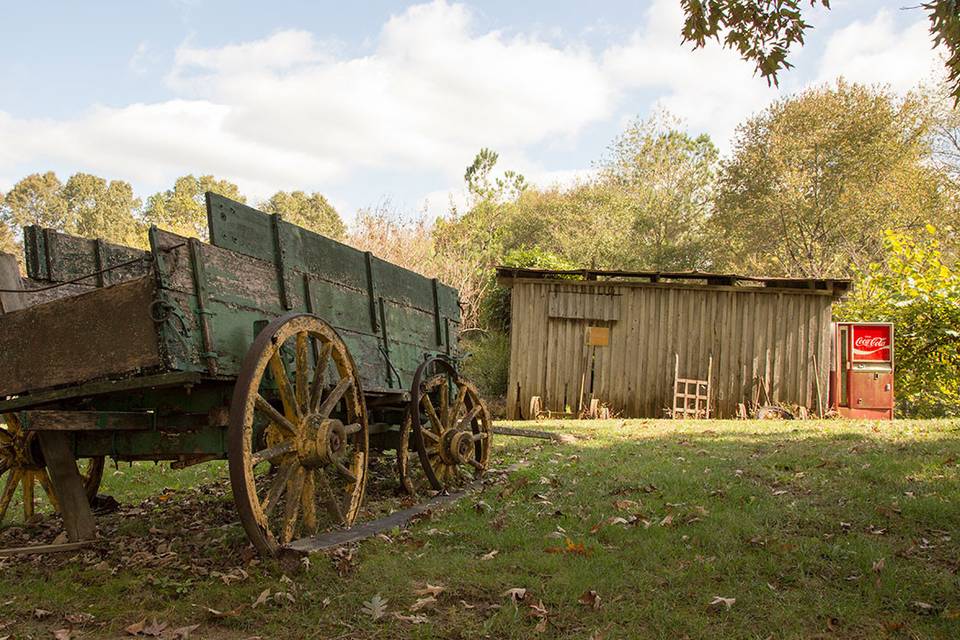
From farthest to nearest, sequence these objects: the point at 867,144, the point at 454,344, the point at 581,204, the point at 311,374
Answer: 1. the point at 581,204
2. the point at 867,144
3. the point at 454,344
4. the point at 311,374

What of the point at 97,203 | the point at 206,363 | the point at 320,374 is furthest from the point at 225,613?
the point at 97,203

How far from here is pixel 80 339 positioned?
4.11 metres

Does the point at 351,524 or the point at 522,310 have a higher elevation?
the point at 522,310

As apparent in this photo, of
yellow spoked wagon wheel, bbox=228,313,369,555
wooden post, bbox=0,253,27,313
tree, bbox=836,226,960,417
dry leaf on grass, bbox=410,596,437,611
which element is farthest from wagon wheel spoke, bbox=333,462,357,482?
tree, bbox=836,226,960,417

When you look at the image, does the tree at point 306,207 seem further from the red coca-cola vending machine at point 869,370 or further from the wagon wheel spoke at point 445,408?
the wagon wheel spoke at point 445,408

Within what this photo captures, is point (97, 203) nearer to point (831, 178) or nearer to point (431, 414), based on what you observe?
point (831, 178)

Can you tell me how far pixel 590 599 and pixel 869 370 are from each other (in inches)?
544

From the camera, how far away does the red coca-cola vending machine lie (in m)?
15.0

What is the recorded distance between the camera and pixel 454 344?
792 centimetres

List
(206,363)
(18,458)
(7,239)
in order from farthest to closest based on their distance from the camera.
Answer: (7,239), (18,458), (206,363)

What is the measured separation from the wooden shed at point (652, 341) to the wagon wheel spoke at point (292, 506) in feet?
39.7

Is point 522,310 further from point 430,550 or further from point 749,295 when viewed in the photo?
point 430,550

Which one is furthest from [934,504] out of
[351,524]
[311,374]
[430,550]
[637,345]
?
[637,345]

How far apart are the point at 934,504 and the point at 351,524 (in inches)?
173
